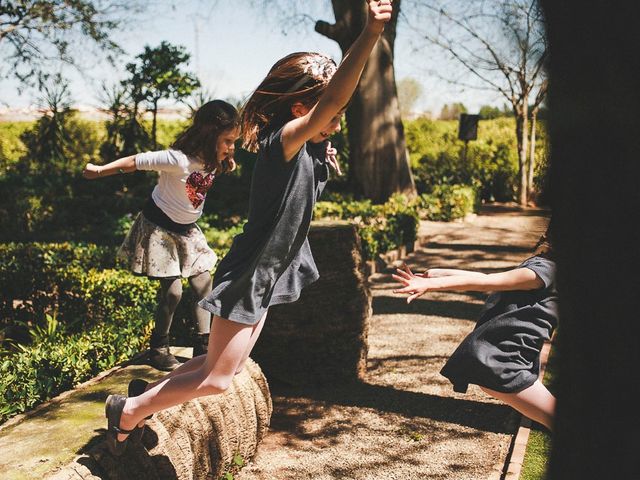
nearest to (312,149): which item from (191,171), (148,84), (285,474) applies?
(191,171)

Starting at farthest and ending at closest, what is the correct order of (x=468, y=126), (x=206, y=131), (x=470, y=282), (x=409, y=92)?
(x=409, y=92) → (x=468, y=126) → (x=206, y=131) → (x=470, y=282)

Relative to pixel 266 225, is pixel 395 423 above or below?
below

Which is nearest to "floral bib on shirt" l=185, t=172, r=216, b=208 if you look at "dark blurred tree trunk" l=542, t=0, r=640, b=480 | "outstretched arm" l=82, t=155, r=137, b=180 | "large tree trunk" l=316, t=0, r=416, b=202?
"outstretched arm" l=82, t=155, r=137, b=180

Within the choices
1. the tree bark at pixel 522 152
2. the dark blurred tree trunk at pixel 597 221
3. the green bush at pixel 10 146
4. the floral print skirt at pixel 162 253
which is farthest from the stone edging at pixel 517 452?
the green bush at pixel 10 146

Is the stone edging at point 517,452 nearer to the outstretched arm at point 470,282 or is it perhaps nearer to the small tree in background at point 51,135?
the outstretched arm at point 470,282

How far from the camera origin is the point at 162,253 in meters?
3.94

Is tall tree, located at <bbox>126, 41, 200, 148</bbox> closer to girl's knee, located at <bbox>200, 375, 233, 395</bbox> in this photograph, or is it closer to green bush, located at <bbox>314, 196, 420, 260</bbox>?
green bush, located at <bbox>314, 196, 420, 260</bbox>

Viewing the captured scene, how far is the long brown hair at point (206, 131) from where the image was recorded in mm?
3840

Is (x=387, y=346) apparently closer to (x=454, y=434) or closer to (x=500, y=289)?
(x=454, y=434)

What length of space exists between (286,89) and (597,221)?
1523 millimetres

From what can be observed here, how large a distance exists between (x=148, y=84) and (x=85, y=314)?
12.2 metres

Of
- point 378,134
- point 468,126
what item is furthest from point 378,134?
point 468,126

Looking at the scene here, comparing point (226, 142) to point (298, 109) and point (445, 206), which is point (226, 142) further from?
point (445, 206)

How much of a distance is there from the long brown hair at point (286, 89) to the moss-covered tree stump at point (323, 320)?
235cm
